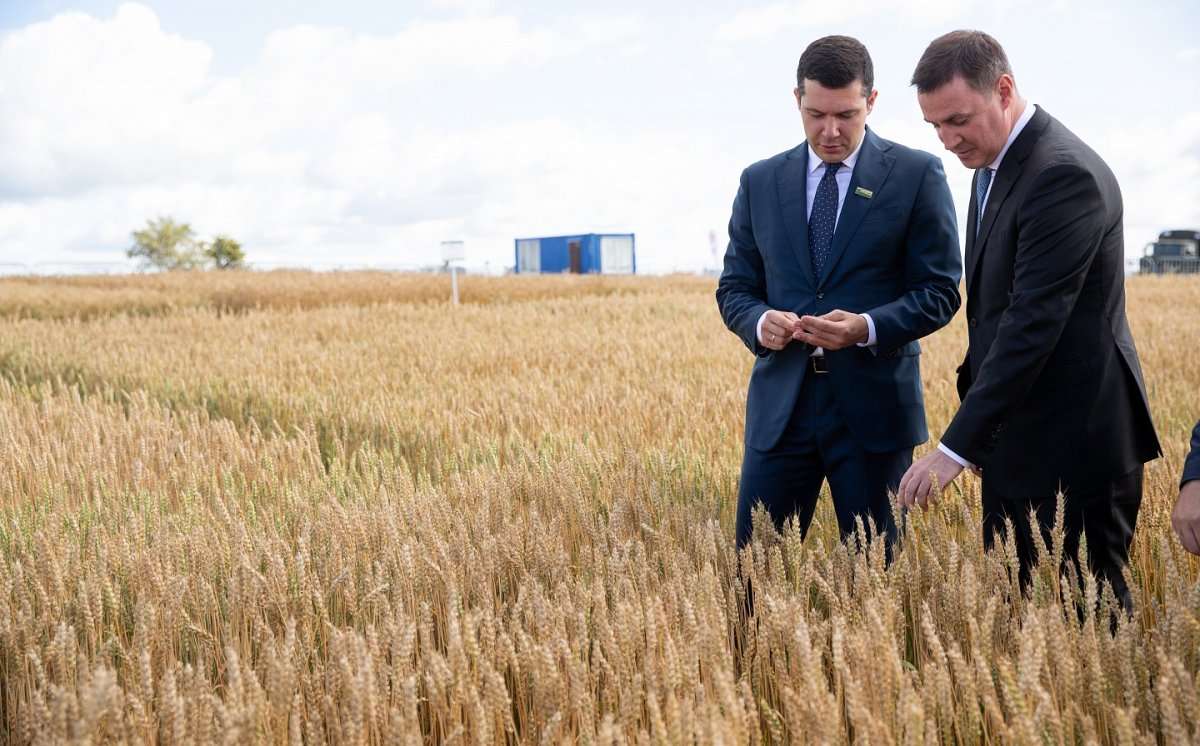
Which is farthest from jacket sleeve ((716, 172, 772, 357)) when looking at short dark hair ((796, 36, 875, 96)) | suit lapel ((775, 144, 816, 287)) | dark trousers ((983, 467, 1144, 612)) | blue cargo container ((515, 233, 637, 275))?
blue cargo container ((515, 233, 637, 275))

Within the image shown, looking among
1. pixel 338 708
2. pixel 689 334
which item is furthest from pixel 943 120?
pixel 689 334

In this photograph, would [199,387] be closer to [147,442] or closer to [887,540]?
[147,442]

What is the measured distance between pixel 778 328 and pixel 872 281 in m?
0.36

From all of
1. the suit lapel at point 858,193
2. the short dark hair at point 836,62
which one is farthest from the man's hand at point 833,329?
the short dark hair at point 836,62

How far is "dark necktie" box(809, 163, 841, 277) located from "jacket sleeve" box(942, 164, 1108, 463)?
2.41 feet

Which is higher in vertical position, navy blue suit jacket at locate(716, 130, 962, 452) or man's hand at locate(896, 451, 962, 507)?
navy blue suit jacket at locate(716, 130, 962, 452)

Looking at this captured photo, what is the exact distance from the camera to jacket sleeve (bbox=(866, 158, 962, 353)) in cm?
286

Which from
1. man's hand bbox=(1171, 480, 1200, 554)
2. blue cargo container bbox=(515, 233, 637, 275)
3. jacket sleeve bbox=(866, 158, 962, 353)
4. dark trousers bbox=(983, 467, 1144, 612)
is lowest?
dark trousers bbox=(983, 467, 1144, 612)

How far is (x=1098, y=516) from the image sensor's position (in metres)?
2.50

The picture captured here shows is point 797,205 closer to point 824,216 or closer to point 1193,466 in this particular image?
point 824,216

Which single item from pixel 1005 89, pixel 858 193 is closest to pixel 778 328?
pixel 858 193

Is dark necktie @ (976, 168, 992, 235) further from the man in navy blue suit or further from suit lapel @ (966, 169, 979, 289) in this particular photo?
the man in navy blue suit

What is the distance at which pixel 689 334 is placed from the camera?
11172 millimetres

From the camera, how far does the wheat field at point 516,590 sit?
6.08 ft
